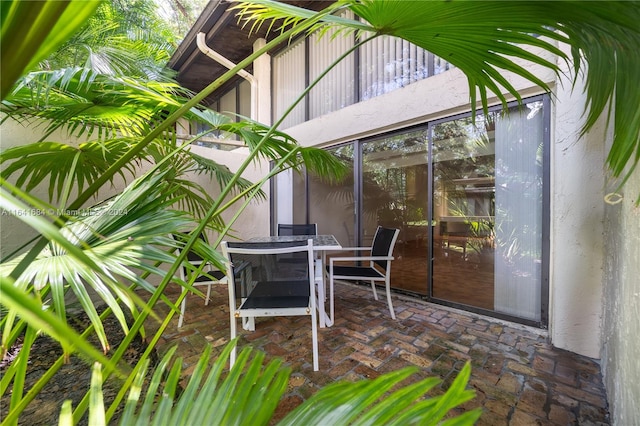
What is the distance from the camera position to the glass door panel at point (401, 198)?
2.98 metres

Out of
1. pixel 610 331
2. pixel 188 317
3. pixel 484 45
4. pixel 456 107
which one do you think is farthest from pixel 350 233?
pixel 484 45

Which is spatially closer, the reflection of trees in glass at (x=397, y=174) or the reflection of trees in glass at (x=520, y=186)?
the reflection of trees in glass at (x=520, y=186)

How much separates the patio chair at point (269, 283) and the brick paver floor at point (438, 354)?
0.99 ft

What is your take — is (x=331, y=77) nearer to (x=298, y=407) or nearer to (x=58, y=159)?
(x=58, y=159)

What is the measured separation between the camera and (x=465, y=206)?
263 cm

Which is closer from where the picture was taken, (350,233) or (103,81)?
(103,81)

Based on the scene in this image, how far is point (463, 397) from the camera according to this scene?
0.52m

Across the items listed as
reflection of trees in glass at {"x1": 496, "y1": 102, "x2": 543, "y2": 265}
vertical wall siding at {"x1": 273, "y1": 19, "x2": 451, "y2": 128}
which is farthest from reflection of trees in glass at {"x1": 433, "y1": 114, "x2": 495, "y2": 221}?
vertical wall siding at {"x1": 273, "y1": 19, "x2": 451, "y2": 128}

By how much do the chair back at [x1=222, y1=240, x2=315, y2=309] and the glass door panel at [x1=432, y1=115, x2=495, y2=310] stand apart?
5.66ft

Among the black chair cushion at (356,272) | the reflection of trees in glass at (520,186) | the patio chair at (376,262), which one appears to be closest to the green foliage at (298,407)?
the patio chair at (376,262)

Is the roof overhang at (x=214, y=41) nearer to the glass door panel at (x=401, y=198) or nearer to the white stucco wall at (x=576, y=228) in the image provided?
the glass door panel at (x=401, y=198)

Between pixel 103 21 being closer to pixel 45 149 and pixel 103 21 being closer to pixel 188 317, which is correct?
pixel 45 149

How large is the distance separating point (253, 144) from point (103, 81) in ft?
2.40

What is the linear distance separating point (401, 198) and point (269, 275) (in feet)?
6.76
